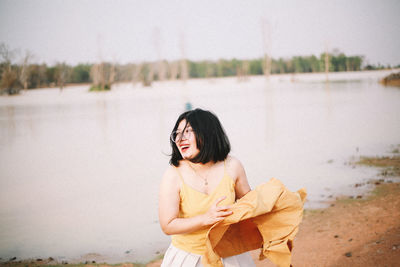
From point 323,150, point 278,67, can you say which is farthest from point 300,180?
point 278,67

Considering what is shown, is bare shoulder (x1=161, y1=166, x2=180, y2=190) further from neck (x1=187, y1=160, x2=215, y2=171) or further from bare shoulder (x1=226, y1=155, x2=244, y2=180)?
bare shoulder (x1=226, y1=155, x2=244, y2=180)

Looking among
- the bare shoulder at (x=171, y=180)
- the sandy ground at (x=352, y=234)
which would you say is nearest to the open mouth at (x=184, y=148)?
the bare shoulder at (x=171, y=180)

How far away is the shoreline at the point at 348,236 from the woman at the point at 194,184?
178 centimetres

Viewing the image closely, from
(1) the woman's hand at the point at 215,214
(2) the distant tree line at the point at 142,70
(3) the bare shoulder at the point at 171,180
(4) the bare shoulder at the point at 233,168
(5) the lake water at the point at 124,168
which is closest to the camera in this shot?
(1) the woman's hand at the point at 215,214

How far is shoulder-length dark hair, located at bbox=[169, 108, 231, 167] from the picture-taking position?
172 centimetres

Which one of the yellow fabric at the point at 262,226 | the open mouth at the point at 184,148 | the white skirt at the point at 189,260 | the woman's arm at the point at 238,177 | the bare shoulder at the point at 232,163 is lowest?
the white skirt at the point at 189,260

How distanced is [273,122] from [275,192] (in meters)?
11.9

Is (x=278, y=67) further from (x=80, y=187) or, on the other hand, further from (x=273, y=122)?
(x=80, y=187)

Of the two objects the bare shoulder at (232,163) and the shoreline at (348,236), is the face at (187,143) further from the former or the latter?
the shoreline at (348,236)

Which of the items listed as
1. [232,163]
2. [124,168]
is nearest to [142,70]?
[124,168]

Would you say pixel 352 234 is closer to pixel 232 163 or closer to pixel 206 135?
pixel 232 163

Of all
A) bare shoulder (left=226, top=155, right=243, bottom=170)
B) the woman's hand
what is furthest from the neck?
the woman's hand

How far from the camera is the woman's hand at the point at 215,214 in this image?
62.2 inches

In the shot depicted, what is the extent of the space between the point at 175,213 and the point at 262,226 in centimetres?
45
